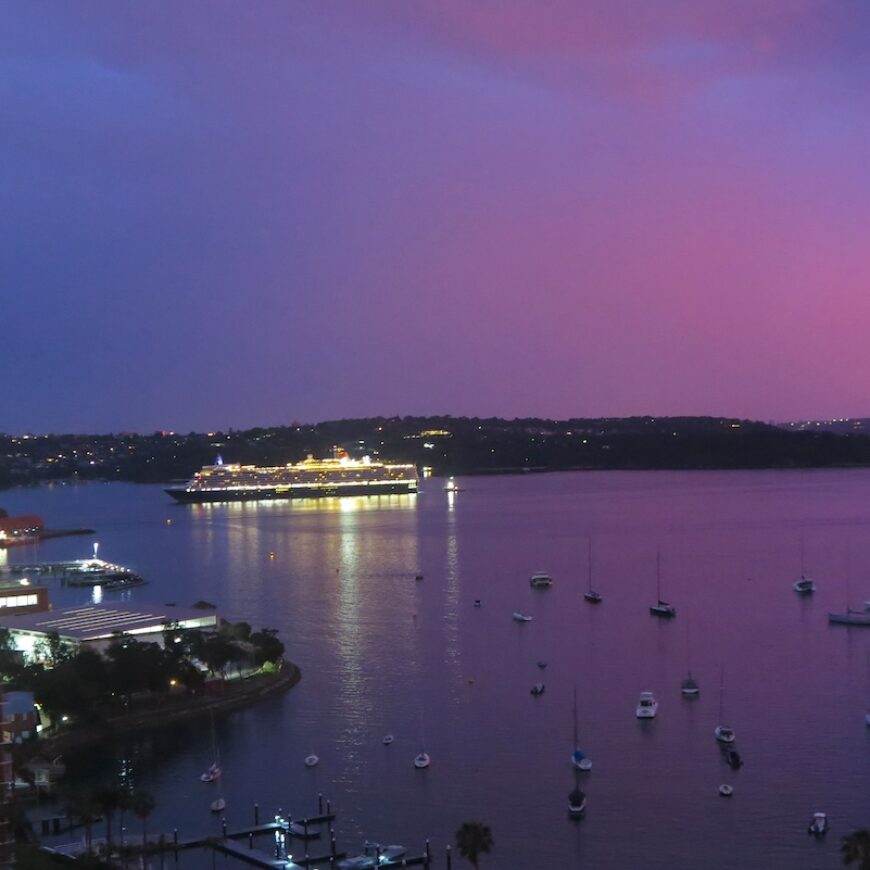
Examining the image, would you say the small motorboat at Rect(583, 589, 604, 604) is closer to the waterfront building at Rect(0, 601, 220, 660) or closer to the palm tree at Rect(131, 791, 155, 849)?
the waterfront building at Rect(0, 601, 220, 660)

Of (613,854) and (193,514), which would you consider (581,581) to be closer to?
(613,854)

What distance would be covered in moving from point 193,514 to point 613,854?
1050 inches

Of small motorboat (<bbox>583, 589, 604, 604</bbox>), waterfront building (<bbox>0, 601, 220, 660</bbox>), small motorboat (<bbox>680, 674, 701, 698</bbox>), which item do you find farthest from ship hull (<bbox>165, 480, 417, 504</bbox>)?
small motorboat (<bbox>680, 674, 701, 698</bbox>)

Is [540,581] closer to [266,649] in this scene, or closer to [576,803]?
[266,649]

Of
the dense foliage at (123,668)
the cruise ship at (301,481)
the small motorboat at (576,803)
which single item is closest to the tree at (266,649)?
the dense foliage at (123,668)

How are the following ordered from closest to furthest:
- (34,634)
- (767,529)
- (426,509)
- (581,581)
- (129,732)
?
(129,732), (34,634), (581,581), (767,529), (426,509)

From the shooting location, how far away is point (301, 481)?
1523 inches

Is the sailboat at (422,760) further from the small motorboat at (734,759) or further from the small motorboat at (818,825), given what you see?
the small motorboat at (818,825)

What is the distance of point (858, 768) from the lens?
7.09 metres

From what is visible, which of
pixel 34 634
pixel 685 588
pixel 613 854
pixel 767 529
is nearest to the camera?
pixel 613 854

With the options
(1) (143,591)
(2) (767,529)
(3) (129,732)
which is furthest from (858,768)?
(2) (767,529)

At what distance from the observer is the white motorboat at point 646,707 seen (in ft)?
27.0

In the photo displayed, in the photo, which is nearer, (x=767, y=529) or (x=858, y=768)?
(x=858, y=768)

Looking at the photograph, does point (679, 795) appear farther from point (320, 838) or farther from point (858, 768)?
point (320, 838)
